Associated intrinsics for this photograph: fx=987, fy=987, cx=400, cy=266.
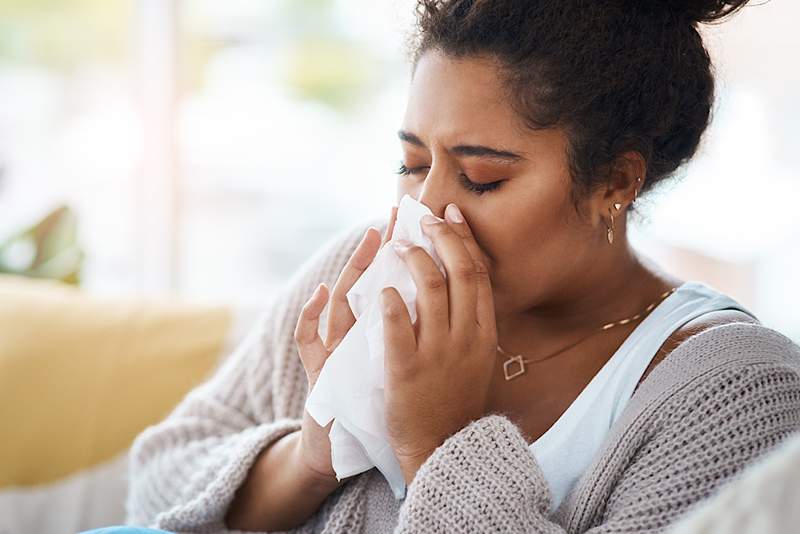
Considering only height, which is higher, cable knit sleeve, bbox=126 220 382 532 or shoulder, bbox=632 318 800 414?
shoulder, bbox=632 318 800 414

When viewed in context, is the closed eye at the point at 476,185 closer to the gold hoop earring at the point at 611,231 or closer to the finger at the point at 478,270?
the finger at the point at 478,270

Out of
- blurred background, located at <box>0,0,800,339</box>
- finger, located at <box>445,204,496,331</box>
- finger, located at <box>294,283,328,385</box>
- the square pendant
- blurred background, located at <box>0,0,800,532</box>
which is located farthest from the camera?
blurred background, located at <box>0,0,800,339</box>

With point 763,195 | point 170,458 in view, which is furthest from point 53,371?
point 763,195

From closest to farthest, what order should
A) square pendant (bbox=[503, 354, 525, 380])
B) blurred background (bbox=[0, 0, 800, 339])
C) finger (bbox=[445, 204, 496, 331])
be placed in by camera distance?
finger (bbox=[445, 204, 496, 331]) < square pendant (bbox=[503, 354, 525, 380]) < blurred background (bbox=[0, 0, 800, 339])

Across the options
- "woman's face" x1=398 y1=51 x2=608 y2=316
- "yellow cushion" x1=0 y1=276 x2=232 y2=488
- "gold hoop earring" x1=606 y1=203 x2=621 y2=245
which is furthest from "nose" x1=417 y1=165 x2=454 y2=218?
"yellow cushion" x1=0 y1=276 x2=232 y2=488

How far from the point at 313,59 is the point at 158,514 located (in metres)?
2.23

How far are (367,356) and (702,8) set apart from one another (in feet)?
1.98

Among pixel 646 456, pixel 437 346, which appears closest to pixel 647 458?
pixel 646 456

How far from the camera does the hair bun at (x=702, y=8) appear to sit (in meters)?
1.23

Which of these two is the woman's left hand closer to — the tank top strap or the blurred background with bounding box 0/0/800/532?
the tank top strap

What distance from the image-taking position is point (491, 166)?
118 cm

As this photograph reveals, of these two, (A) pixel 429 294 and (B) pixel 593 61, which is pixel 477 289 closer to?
(A) pixel 429 294

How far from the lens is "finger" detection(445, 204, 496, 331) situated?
3.82 ft

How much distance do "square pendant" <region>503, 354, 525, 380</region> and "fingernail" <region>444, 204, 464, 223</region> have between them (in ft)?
0.97
